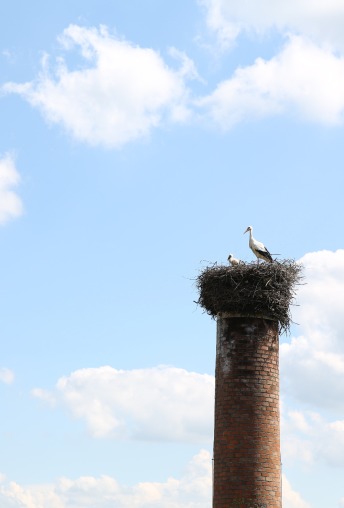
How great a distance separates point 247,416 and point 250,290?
2900 millimetres

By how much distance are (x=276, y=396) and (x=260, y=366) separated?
785 millimetres

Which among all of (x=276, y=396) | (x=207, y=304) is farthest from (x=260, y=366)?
(x=207, y=304)

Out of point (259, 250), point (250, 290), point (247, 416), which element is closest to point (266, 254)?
point (259, 250)

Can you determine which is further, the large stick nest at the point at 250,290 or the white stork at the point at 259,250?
the white stork at the point at 259,250

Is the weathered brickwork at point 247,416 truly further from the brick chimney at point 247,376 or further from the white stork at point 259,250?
the white stork at point 259,250

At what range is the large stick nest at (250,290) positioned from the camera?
19.4 m

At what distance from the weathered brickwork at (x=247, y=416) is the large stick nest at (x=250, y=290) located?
287 millimetres

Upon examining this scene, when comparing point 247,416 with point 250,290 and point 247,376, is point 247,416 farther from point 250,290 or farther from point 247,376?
point 250,290

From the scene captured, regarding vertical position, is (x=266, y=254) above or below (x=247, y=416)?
above

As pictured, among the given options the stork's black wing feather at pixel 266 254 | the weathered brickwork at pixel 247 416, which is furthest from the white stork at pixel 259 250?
the weathered brickwork at pixel 247 416

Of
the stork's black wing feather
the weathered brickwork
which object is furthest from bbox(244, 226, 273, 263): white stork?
the weathered brickwork

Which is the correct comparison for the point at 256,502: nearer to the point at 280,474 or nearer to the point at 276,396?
the point at 280,474

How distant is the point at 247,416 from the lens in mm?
18562

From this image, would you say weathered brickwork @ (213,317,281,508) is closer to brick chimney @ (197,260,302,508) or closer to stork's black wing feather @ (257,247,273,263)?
brick chimney @ (197,260,302,508)
